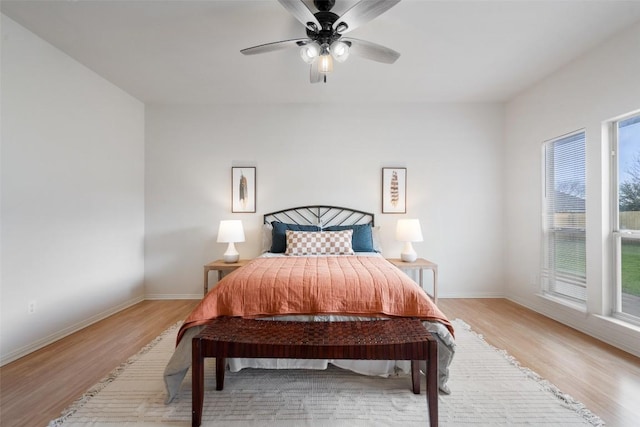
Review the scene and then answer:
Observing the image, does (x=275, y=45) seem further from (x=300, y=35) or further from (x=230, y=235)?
(x=230, y=235)

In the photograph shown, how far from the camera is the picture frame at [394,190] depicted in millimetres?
3662

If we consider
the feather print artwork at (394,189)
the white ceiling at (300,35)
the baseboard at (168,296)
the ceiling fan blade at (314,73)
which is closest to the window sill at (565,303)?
the feather print artwork at (394,189)

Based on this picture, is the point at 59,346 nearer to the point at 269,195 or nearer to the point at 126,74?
the point at 269,195

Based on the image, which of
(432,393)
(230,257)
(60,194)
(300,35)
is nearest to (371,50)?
(300,35)

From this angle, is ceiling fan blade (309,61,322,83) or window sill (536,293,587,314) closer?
ceiling fan blade (309,61,322,83)

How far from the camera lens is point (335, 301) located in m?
1.72

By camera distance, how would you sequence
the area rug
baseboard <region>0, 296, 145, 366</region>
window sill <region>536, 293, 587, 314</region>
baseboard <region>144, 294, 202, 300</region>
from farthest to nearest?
baseboard <region>144, 294, 202, 300</region>, window sill <region>536, 293, 587, 314</region>, baseboard <region>0, 296, 145, 366</region>, the area rug

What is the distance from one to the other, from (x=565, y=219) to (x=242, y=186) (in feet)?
12.7

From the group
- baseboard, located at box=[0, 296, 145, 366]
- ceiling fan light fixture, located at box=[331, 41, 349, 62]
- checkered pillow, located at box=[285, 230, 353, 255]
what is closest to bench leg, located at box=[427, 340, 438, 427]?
checkered pillow, located at box=[285, 230, 353, 255]

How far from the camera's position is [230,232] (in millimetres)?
3252

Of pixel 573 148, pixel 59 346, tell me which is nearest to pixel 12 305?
pixel 59 346

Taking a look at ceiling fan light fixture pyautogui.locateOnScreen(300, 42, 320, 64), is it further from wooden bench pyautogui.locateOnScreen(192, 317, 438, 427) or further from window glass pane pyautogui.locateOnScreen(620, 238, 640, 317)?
window glass pane pyautogui.locateOnScreen(620, 238, 640, 317)

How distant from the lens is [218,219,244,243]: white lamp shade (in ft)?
10.6

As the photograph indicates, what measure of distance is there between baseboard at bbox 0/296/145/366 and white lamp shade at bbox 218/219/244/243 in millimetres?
1464
